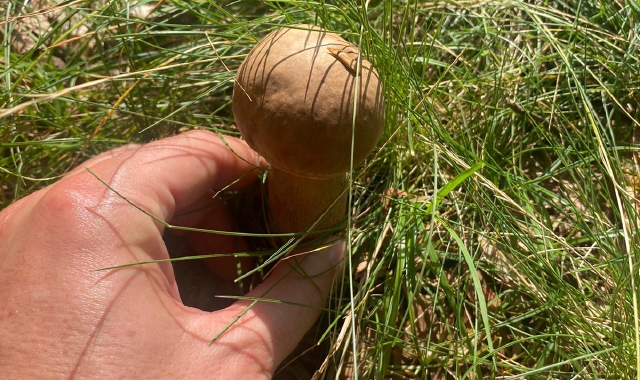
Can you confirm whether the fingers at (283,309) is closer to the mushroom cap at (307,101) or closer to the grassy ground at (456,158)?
the grassy ground at (456,158)

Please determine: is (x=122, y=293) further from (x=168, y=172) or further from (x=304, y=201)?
(x=304, y=201)

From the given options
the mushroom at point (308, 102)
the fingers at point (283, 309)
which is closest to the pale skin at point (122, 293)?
the fingers at point (283, 309)

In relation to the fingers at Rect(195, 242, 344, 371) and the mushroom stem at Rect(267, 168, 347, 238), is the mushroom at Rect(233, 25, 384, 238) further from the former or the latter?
the fingers at Rect(195, 242, 344, 371)

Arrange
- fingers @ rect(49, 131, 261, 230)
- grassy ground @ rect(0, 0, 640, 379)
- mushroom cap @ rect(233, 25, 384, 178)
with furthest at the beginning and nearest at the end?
grassy ground @ rect(0, 0, 640, 379), fingers @ rect(49, 131, 261, 230), mushroom cap @ rect(233, 25, 384, 178)

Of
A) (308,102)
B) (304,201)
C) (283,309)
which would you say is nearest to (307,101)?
(308,102)

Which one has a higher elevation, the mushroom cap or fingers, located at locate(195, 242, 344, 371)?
the mushroom cap

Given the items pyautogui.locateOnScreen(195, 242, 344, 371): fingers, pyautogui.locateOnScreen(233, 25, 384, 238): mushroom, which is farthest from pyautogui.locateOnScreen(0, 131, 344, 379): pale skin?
pyautogui.locateOnScreen(233, 25, 384, 238): mushroom

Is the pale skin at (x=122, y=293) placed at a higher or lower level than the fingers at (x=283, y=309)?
higher

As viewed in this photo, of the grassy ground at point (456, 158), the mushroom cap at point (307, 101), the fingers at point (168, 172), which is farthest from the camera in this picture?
the grassy ground at point (456, 158)
